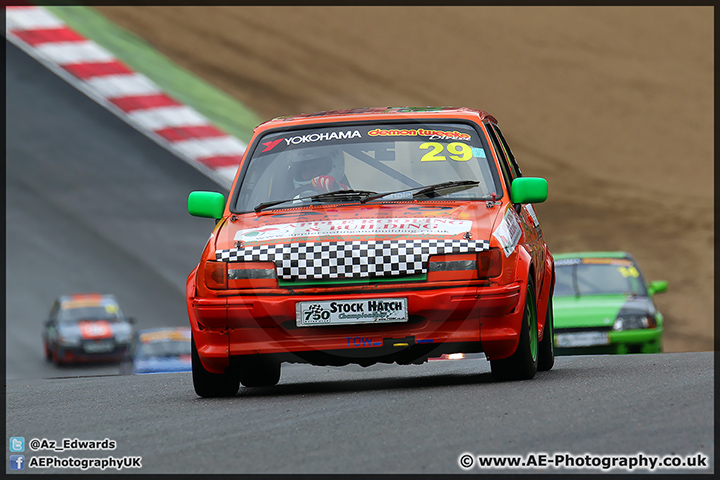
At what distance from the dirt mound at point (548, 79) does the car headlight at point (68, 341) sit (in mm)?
6041

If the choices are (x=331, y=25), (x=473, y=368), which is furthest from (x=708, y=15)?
(x=473, y=368)

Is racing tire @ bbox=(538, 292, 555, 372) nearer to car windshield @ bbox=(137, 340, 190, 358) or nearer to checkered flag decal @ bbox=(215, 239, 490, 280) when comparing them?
Result: checkered flag decal @ bbox=(215, 239, 490, 280)

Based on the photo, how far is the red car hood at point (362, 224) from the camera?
24.3ft

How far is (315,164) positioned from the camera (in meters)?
8.30

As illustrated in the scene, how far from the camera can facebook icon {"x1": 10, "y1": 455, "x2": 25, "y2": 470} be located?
5.47 metres

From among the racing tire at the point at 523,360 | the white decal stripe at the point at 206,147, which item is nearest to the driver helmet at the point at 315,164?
the racing tire at the point at 523,360

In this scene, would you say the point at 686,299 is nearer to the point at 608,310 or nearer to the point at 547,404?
the point at 608,310

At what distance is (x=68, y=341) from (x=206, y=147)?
5.64 meters

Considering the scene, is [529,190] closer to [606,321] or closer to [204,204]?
[204,204]

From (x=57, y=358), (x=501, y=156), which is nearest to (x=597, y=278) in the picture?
(x=501, y=156)

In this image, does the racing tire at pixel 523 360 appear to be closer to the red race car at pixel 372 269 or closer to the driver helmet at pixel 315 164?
the red race car at pixel 372 269

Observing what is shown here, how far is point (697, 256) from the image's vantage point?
23047mm

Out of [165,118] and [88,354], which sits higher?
[165,118]

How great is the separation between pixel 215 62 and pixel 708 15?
526 inches
